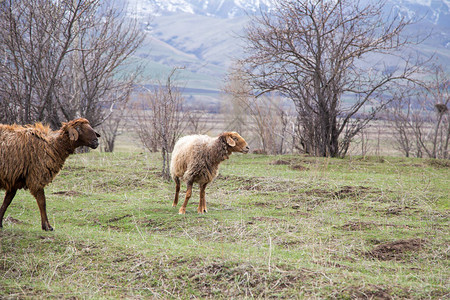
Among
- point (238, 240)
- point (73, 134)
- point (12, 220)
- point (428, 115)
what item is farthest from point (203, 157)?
point (428, 115)

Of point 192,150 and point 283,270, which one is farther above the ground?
point 192,150

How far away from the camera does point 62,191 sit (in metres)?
11.7

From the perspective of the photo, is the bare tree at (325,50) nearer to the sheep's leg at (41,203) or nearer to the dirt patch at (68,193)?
the dirt patch at (68,193)

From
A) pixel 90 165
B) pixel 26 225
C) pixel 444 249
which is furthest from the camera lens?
pixel 90 165

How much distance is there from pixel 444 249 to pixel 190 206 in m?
5.29

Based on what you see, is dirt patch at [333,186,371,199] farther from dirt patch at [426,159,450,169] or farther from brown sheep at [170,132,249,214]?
dirt patch at [426,159,450,169]

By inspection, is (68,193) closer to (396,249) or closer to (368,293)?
(396,249)

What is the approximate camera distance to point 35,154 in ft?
24.4

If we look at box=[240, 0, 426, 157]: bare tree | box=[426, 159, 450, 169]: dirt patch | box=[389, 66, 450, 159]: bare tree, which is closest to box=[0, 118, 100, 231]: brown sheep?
box=[240, 0, 426, 157]: bare tree

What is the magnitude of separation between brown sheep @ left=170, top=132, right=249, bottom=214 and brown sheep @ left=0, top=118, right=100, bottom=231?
7.57 feet

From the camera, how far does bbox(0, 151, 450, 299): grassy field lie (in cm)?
567

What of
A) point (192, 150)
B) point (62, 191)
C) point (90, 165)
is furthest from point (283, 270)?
point (90, 165)

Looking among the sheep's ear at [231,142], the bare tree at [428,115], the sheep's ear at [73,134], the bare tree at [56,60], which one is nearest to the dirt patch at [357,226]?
the sheep's ear at [231,142]

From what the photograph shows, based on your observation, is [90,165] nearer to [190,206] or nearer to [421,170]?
[190,206]
